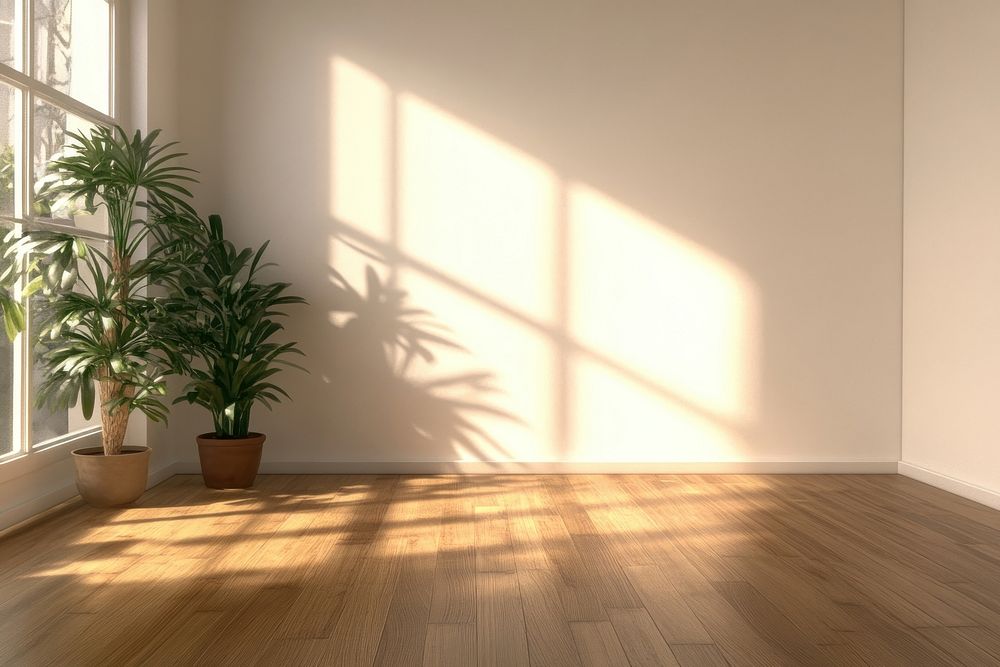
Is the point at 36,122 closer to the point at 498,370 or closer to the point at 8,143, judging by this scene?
the point at 8,143

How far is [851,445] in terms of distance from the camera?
4699mm

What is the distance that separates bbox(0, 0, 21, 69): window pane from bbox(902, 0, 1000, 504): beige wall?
13.8 ft

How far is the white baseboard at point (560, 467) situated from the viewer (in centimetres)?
460

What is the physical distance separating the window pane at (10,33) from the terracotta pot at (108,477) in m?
1.63

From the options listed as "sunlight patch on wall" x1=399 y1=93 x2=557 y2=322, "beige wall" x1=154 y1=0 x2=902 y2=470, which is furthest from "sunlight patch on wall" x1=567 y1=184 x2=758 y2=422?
"sunlight patch on wall" x1=399 y1=93 x2=557 y2=322

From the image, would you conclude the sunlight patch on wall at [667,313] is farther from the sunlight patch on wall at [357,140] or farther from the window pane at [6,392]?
the window pane at [6,392]

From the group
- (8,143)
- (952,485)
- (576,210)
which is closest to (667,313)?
(576,210)

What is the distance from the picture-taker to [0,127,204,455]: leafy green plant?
3283mm

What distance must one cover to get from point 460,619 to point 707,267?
2881 mm

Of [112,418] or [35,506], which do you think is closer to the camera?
[35,506]

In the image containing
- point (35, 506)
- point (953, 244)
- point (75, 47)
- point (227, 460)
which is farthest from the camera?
point (953, 244)

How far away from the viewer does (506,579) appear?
2746 millimetres

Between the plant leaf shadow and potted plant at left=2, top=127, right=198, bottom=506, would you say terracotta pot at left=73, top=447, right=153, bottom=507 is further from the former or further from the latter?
the plant leaf shadow

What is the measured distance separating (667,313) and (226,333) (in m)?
2.33
